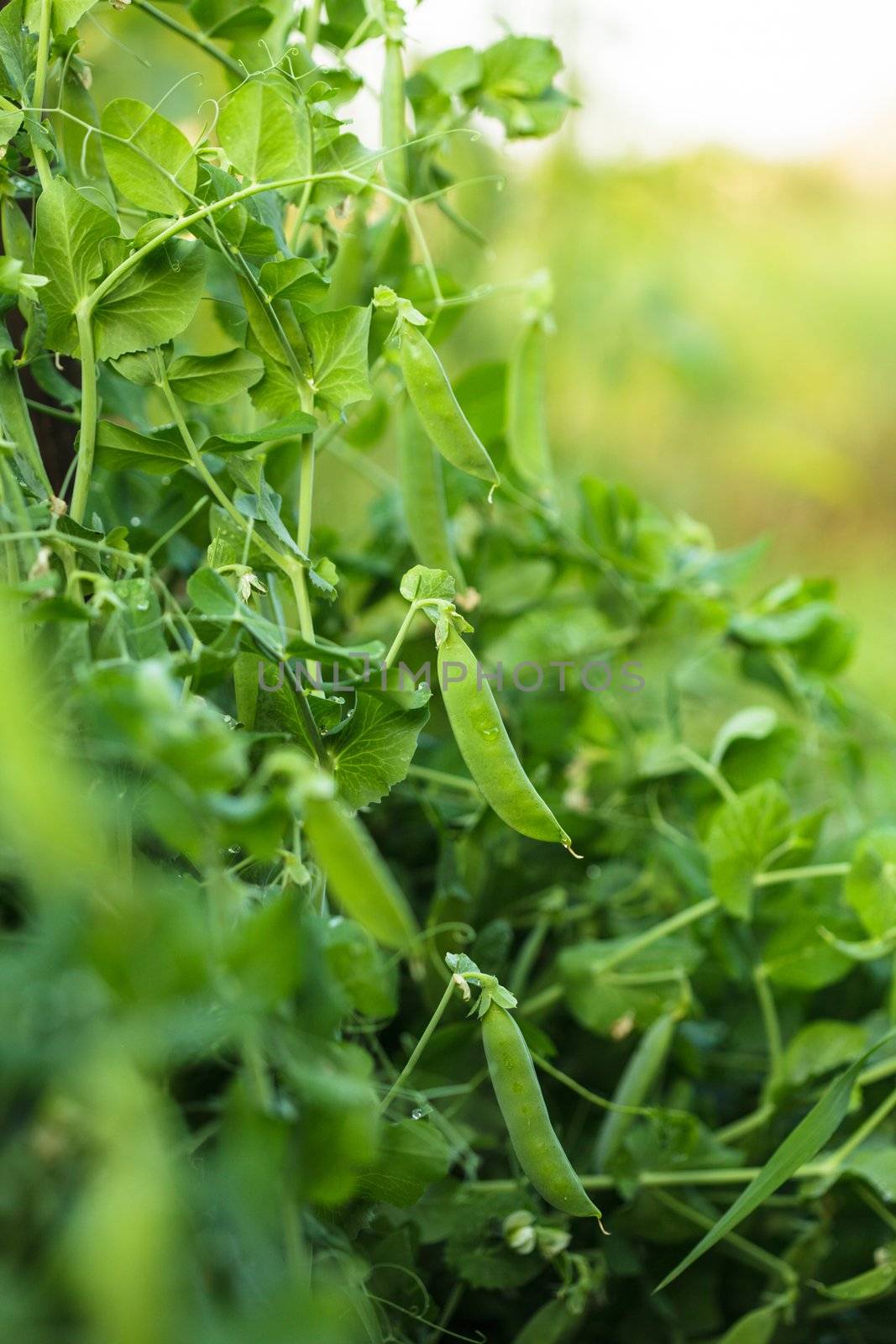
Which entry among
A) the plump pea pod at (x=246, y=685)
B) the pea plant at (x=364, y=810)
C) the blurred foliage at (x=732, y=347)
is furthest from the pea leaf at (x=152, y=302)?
the blurred foliage at (x=732, y=347)

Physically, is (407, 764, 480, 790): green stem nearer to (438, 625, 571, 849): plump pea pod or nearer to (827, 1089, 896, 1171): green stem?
(438, 625, 571, 849): plump pea pod

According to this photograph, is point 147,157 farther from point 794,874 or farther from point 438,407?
point 794,874

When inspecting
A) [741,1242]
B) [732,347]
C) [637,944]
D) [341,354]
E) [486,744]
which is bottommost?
[732,347]

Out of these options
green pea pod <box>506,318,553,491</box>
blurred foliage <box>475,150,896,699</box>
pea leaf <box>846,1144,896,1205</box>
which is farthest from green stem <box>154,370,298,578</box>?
blurred foliage <box>475,150,896,699</box>

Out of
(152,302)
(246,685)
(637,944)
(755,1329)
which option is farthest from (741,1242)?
(152,302)

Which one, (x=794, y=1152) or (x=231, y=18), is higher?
(x=231, y=18)

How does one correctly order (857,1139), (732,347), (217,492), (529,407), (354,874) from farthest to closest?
(732,347)
(529,407)
(857,1139)
(217,492)
(354,874)
